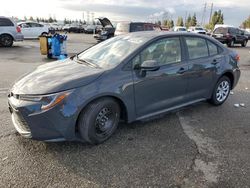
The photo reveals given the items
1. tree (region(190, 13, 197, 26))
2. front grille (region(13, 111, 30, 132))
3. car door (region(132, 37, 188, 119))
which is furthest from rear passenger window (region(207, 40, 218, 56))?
tree (region(190, 13, 197, 26))

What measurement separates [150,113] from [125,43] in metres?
1.20

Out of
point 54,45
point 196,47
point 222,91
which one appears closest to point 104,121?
point 196,47

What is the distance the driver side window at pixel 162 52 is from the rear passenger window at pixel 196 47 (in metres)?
0.27

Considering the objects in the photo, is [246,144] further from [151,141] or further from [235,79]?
[235,79]

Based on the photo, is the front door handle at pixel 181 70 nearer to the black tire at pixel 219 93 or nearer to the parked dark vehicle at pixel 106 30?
the black tire at pixel 219 93

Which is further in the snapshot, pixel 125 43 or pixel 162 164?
pixel 125 43

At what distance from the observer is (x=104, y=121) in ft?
11.7

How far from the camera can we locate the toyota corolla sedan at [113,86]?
3.10m

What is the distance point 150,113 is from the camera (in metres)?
4.02

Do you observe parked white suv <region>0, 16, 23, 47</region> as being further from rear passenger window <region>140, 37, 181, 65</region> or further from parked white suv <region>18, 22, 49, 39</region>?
rear passenger window <region>140, 37, 181, 65</region>

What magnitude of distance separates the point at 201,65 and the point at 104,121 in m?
2.17

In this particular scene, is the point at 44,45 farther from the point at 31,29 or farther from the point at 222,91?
the point at 31,29

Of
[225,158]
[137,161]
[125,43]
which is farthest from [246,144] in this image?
[125,43]

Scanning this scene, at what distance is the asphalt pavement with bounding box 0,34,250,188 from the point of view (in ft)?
9.23
